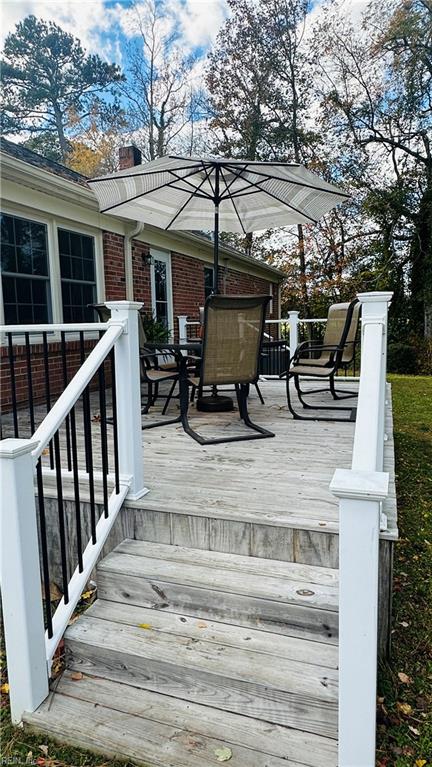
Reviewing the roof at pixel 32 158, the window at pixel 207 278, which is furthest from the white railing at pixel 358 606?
the window at pixel 207 278

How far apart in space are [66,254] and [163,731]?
17.3 feet

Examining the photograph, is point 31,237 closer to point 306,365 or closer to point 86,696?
point 306,365

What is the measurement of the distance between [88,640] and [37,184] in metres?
4.37

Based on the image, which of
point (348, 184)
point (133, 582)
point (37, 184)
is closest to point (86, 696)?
point (133, 582)

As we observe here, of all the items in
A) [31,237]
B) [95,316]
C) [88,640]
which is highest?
[31,237]

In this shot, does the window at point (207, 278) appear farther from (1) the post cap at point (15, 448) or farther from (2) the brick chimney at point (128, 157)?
(1) the post cap at point (15, 448)

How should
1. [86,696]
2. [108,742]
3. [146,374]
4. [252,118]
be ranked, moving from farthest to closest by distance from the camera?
[252,118], [146,374], [86,696], [108,742]

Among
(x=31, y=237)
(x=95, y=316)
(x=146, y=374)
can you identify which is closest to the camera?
(x=146, y=374)

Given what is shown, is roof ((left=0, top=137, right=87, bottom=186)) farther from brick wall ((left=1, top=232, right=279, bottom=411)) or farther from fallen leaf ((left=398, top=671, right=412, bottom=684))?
fallen leaf ((left=398, top=671, right=412, bottom=684))

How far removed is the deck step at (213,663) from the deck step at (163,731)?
43 millimetres

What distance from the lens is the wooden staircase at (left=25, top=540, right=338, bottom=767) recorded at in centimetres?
163

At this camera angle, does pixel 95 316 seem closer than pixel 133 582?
No

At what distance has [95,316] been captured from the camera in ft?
21.8

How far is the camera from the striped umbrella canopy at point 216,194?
405 centimetres
